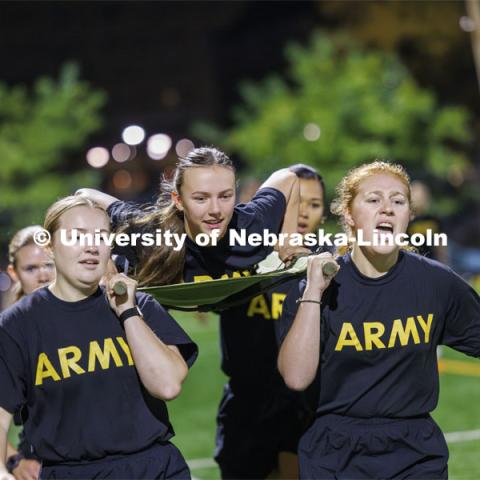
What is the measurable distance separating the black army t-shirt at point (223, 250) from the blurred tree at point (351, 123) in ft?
79.8

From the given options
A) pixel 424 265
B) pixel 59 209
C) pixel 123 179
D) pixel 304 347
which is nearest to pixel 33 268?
pixel 59 209

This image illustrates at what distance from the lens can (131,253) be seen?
5.19 meters

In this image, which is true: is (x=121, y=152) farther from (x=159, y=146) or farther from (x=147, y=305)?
(x=147, y=305)

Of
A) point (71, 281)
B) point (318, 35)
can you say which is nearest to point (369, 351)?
point (71, 281)

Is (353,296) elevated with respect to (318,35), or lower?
lower

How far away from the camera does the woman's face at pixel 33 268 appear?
5.87 meters

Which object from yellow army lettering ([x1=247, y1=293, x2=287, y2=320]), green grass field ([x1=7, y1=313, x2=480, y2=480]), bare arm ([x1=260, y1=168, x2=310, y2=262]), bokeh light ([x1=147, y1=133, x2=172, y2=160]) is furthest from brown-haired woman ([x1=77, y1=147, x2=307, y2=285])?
bokeh light ([x1=147, y1=133, x2=172, y2=160])

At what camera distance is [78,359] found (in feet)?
13.7

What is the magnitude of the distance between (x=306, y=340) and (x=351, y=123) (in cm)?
2728

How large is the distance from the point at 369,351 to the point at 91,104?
31502mm

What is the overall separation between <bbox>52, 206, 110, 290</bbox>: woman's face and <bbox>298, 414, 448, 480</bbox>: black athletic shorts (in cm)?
120

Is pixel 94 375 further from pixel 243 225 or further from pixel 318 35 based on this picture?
pixel 318 35

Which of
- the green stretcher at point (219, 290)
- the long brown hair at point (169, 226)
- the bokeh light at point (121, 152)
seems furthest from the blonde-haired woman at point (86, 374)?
the bokeh light at point (121, 152)

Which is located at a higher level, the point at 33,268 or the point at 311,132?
the point at 311,132
